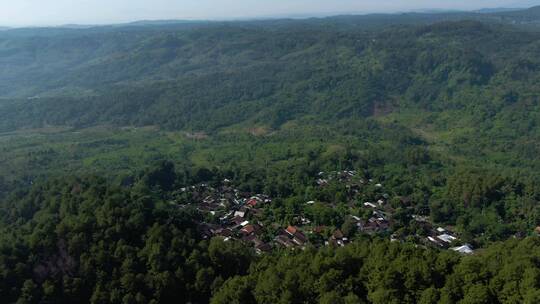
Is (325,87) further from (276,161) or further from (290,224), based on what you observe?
(290,224)

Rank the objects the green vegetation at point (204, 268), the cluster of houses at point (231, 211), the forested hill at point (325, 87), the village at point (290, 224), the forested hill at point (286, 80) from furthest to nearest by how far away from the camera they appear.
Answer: the forested hill at point (286, 80), the forested hill at point (325, 87), the cluster of houses at point (231, 211), the village at point (290, 224), the green vegetation at point (204, 268)

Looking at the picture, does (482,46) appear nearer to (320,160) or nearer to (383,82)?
(383,82)

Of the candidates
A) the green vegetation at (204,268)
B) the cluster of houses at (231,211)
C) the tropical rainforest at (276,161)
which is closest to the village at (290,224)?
the cluster of houses at (231,211)

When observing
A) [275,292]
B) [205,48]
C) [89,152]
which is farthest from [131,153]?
[205,48]

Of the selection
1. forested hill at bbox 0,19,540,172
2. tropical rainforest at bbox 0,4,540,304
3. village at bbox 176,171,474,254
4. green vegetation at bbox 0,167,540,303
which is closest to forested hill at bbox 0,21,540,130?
forested hill at bbox 0,19,540,172

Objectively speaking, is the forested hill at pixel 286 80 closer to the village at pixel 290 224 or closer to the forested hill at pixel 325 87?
the forested hill at pixel 325 87
